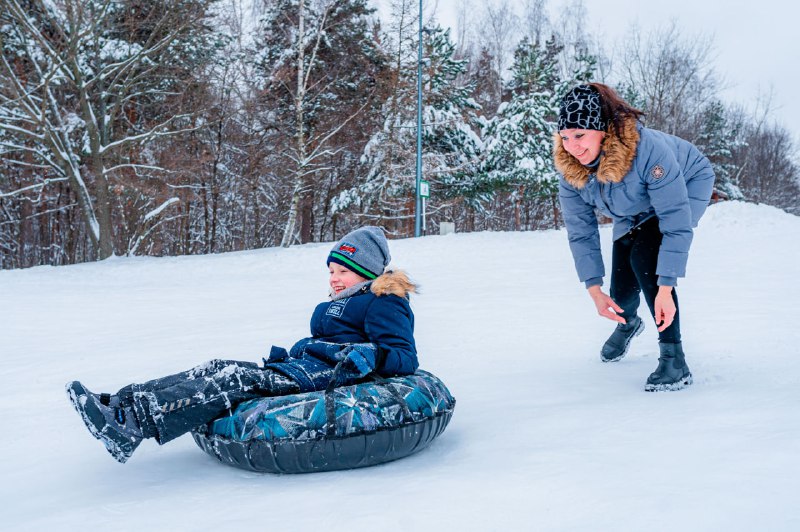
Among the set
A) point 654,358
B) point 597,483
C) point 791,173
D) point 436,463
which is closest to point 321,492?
point 436,463

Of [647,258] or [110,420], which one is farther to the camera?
[647,258]

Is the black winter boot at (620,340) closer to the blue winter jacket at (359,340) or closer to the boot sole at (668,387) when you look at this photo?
the boot sole at (668,387)

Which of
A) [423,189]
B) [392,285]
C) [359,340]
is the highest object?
[423,189]

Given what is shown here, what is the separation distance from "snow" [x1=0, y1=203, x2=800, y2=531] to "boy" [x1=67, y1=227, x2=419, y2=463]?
0.74 feet

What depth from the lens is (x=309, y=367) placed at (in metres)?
2.38

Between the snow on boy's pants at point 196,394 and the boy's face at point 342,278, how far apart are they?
1.75 feet

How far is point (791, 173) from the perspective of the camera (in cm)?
4416

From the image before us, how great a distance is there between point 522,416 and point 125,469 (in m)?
1.55

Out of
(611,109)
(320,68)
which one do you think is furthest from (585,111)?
(320,68)

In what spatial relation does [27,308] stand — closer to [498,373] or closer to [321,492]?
[498,373]

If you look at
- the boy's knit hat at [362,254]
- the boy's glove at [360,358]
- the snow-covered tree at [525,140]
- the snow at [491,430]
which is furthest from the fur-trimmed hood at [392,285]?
the snow-covered tree at [525,140]

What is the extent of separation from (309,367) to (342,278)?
48 centimetres

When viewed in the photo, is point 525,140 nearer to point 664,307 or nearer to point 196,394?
point 664,307

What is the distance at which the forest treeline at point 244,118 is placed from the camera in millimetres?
13539
